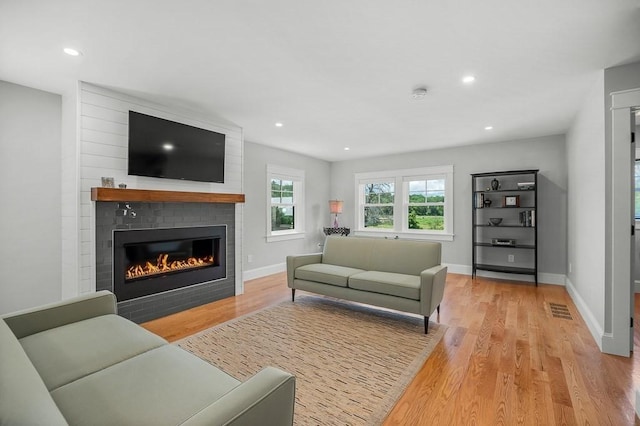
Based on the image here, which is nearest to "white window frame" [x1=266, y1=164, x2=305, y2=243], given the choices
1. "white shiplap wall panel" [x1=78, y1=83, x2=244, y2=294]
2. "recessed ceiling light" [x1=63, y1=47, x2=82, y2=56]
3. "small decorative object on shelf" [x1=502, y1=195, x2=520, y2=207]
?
"white shiplap wall panel" [x1=78, y1=83, x2=244, y2=294]

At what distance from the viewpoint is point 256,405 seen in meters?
1.01

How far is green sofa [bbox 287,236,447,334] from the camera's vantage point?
3148 millimetres

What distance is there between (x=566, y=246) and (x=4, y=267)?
24.0ft

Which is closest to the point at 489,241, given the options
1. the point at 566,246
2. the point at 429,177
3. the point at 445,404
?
the point at 566,246

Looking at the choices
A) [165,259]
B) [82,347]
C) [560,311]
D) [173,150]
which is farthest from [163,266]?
[560,311]

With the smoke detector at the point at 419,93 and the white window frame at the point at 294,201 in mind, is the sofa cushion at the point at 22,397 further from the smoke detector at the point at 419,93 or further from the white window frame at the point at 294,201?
the white window frame at the point at 294,201

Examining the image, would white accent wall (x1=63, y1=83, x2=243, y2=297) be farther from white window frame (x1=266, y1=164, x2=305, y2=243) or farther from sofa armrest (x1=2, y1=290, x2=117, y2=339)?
white window frame (x1=266, y1=164, x2=305, y2=243)

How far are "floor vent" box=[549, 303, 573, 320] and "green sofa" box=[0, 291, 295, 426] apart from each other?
3.76 meters

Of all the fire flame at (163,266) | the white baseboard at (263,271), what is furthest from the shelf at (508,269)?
the fire flame at (163,266)

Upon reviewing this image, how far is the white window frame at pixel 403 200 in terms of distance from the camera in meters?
6.05

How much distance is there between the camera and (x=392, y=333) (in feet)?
10.0

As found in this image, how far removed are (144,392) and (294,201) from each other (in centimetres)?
539

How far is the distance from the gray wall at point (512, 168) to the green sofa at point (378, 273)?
2466 mm

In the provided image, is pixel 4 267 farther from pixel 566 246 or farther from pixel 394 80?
pixel 566 246
